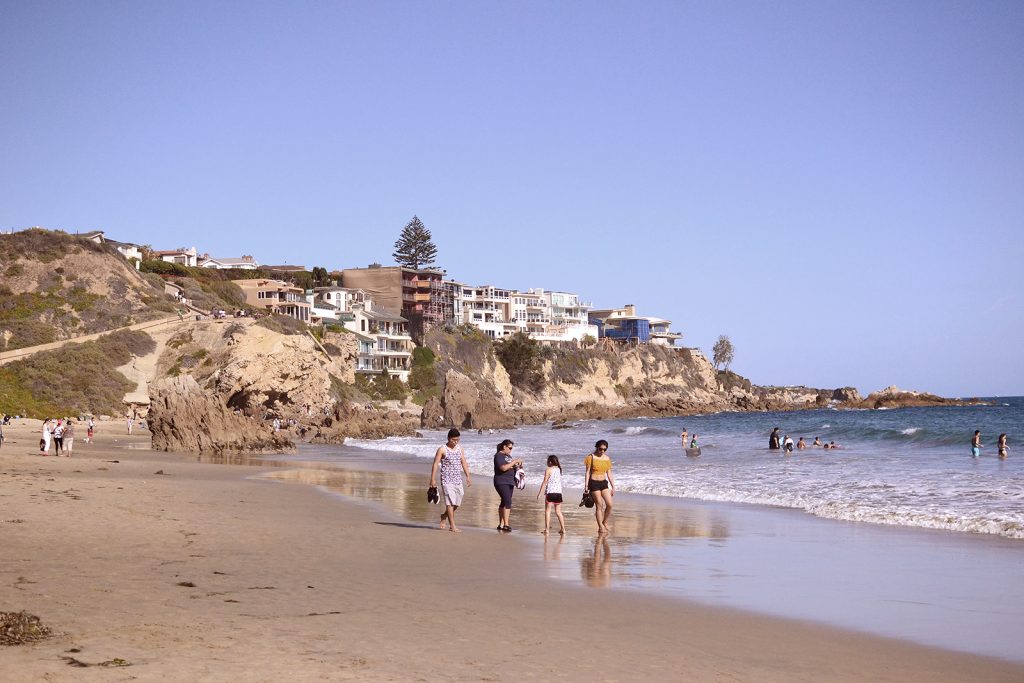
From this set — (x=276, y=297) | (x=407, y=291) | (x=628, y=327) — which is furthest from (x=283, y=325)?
(x=628, y=327)

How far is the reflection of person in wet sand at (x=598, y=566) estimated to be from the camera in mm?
11250

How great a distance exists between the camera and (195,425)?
3862cm

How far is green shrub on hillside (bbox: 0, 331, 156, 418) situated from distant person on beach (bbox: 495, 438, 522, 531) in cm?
4103

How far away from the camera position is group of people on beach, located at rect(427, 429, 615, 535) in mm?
15758

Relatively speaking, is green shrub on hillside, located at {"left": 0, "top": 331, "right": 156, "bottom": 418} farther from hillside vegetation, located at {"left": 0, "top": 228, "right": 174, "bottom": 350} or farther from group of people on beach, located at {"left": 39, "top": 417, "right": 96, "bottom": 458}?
group of people on beach, located at {"left": 39, "top": 417, "right": 96, "bottom": 458}

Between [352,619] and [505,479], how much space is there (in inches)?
315

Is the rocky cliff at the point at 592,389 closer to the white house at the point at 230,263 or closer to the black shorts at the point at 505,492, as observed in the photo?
the white house at the point at 230,263

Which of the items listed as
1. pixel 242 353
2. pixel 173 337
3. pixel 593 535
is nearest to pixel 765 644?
pixel 593 535

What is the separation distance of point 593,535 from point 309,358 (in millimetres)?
46673

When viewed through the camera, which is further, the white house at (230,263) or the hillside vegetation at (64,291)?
the white house at (230,263)

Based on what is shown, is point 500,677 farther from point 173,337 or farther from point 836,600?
point 173,337

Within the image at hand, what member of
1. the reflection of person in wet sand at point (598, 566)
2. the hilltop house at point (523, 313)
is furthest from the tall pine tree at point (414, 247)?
the reflection of person in wet sand at point (598, 566)

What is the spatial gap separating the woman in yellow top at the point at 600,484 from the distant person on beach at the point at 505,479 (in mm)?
1228

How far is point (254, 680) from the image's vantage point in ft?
20.9
